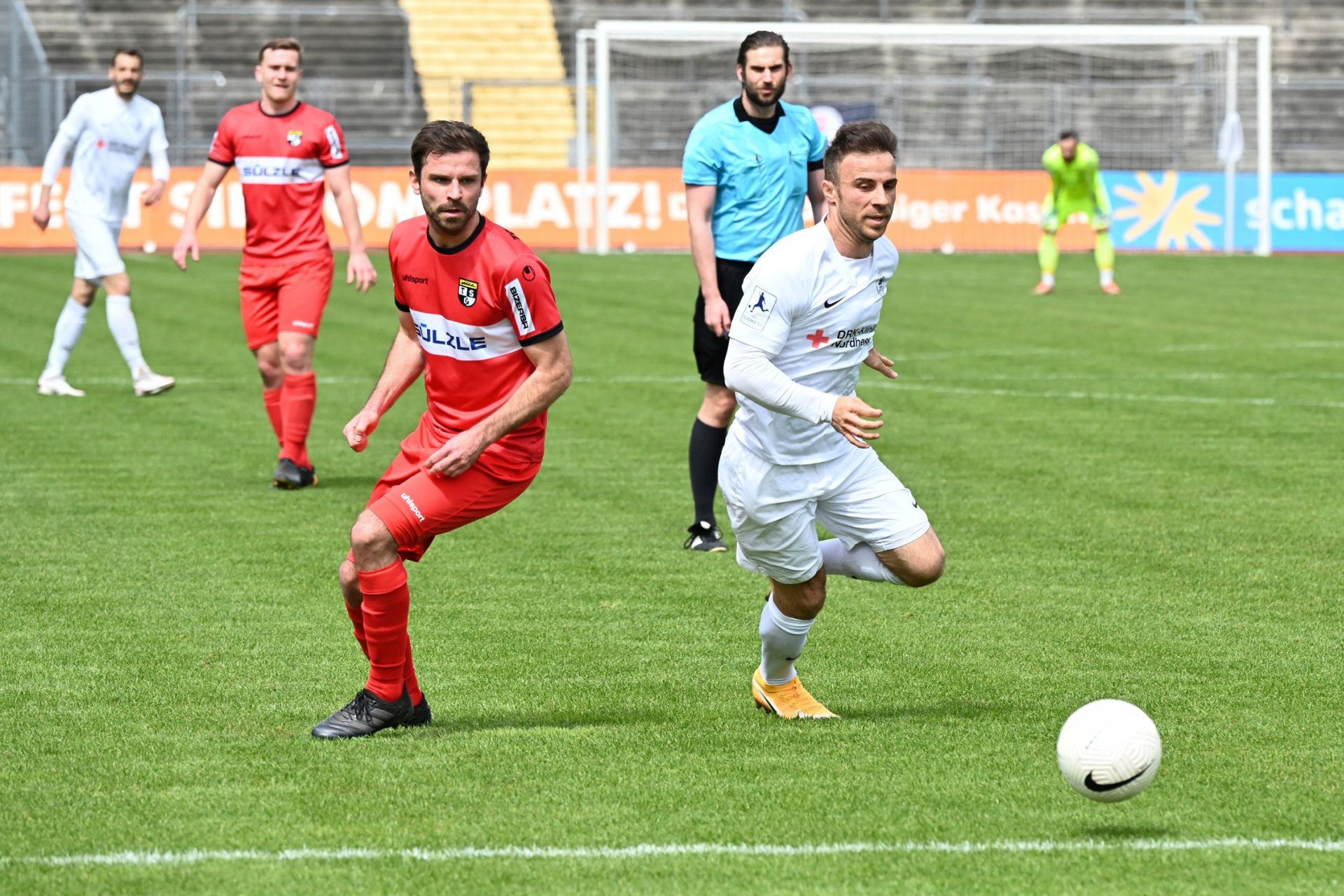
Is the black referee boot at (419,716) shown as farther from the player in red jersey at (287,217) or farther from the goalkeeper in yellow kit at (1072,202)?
the goalkeeper in yellow kit at (1072,202)

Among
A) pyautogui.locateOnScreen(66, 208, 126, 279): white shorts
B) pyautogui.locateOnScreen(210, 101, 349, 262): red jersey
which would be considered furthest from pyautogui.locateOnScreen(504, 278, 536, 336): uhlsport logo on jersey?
pyautogui.locateOnScreen(66, 208, 126, 279): white shorts

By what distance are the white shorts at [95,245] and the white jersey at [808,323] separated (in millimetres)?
8985

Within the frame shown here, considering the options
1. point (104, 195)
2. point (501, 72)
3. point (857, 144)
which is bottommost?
point (104, 195)

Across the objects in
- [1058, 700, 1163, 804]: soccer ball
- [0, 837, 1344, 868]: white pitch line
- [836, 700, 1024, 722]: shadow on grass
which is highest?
[1058, 700, 1163, 804]: soccer ball

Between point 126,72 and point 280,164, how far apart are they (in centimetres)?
278

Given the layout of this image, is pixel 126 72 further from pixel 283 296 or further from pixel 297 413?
pixel 297 413

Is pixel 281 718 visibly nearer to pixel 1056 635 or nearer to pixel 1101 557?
pixel 1056 635

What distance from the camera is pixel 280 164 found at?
34.6 ft

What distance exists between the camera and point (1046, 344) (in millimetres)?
17781

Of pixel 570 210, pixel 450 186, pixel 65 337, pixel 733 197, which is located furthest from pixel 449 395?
pixel 570 210

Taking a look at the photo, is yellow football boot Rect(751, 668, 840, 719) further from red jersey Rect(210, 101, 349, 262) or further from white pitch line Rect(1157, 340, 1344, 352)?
white pitch line Rect(1157, 340, 1344, 352)

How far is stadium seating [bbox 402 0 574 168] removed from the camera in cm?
3622

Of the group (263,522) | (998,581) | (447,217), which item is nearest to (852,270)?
(447,217)

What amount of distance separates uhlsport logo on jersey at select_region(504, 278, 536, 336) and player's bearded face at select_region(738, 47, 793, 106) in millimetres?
3209
